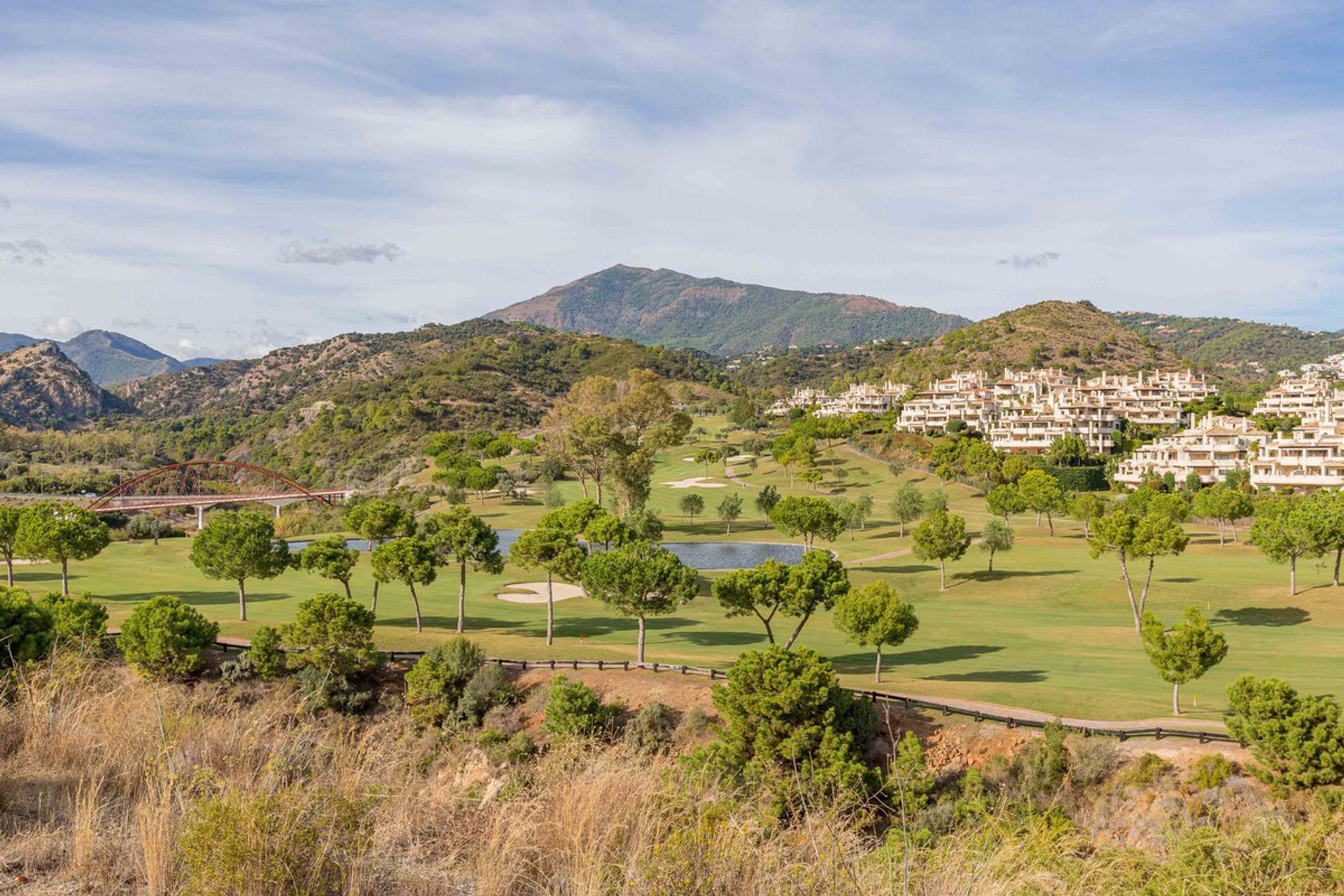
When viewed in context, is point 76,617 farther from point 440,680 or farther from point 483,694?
point 483,694

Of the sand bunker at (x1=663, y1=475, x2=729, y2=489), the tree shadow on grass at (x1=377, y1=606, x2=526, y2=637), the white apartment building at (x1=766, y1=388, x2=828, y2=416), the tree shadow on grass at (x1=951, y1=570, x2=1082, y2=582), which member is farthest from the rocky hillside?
the tree shadow on grass at (x1=377, y1=606, x2=526, y2=637)

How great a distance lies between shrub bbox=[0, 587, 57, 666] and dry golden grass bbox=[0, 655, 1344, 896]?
23632mm

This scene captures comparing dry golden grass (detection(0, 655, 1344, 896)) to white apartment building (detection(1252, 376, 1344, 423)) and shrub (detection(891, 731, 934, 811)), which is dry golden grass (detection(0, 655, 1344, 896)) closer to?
shrub (detection(891, 731, 934, 811))

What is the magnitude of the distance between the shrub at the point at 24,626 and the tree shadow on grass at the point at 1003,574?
4383 cm

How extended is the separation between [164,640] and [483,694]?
11.1 m

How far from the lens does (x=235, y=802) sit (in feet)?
19.0

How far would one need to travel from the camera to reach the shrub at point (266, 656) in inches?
1312

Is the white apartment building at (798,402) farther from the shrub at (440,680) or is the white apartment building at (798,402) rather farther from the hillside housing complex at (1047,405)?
the shrub at (440,680)

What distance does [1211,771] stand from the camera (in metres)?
23.5

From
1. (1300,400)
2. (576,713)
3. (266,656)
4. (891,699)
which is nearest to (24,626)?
(266,656)

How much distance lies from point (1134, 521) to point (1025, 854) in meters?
41.8

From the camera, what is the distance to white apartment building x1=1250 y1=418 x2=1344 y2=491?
8388cm

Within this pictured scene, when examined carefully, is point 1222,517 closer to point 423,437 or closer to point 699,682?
point 699,682

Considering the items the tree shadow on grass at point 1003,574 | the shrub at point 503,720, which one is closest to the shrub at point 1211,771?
the shrub at point 503,720
